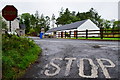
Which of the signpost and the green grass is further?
the signpost

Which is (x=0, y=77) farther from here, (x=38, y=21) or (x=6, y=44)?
(x=38, y=21)

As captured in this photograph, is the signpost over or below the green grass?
over

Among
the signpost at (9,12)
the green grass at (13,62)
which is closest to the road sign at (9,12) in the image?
the signpost at (9,12)

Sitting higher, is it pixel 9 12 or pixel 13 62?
pixel 9 12

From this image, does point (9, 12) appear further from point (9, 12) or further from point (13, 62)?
point (13, 62)

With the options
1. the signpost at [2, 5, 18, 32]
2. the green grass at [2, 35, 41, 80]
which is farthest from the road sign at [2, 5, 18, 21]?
the green grass at [2, 35, 41, 80]

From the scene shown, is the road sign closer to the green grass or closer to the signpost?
the signpost

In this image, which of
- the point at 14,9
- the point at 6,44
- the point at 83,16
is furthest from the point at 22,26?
the point at 6,44

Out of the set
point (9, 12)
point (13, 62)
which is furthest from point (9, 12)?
point (13, 62)

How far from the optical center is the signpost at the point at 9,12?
9781 millimetres

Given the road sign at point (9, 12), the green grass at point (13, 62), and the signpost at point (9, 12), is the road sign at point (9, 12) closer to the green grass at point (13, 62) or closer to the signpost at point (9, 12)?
the signpost at point (9, 12)

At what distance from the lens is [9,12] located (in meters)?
10.9

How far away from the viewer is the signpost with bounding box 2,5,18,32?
9.78m

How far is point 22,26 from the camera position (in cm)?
5459
